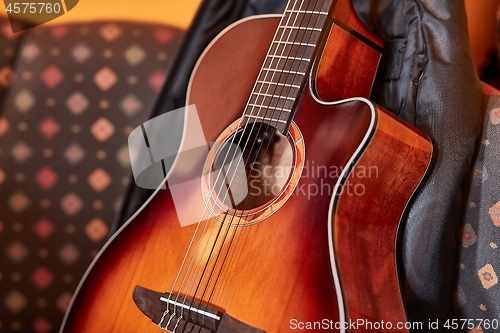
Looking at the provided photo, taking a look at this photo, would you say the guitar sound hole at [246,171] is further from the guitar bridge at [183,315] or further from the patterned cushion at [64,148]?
the patterned cushion at [64,148]

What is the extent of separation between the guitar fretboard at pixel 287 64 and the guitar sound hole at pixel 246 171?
4 centimetres

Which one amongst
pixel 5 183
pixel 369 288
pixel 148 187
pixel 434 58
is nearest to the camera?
pixel 369 288

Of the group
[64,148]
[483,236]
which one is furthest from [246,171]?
[64,148]

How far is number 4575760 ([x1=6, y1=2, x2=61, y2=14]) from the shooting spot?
104 centimetres

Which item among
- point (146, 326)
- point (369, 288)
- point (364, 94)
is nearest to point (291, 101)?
point (364, 94)

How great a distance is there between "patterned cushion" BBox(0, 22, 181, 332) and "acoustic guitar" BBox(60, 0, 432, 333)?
322 millimetres

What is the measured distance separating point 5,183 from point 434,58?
1.05m

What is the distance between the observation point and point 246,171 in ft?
2.29

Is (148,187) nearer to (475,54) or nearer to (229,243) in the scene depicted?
(229,243)

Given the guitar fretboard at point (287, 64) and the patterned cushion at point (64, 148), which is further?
Answer: the patterned cushion at point (64, 148)

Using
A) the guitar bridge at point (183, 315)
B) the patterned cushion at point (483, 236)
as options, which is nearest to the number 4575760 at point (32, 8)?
the guitar bridge at point (183, 315)

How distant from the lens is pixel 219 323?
540mm

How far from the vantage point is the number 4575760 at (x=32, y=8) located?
104cm

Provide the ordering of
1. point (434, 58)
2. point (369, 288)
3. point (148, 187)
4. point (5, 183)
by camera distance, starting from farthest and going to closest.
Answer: point (5, 183) → point (148, 187) → point (434, 58) → point (369, 288)
